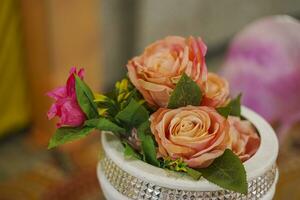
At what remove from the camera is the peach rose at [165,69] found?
626 millimetres

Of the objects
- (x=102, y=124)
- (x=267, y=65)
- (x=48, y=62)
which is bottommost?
(x=48, y=62)

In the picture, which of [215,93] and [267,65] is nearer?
[215,93]

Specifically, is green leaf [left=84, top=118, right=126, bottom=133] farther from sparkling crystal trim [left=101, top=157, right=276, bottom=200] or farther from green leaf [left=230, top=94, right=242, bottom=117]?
green leaf [left=230, top=94, right=242, bottom=117]

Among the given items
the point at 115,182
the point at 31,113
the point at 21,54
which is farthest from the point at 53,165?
the point at 115,182

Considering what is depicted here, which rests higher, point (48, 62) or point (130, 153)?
point (130, 153)

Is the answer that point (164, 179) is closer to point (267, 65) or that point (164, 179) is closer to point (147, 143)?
point (147, 143)

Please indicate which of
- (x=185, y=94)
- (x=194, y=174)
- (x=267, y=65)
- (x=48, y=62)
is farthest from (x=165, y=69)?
(x=48, y=62)

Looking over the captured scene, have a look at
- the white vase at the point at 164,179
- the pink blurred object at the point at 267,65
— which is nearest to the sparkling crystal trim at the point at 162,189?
the white vase at the point at 164,179

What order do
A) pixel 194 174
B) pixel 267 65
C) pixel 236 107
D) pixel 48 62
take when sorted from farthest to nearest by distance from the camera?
pixel 48 62 → pixel 267 65 → pixel 236 107 → pixel 194 174

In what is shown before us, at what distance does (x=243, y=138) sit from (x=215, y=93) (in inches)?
3.0

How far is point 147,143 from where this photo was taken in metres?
0.62

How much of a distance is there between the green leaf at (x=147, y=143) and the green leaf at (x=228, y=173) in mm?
67

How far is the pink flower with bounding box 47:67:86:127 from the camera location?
2.03 feet

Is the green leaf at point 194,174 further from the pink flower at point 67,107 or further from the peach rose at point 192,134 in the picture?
the pink flower at point 67,107
